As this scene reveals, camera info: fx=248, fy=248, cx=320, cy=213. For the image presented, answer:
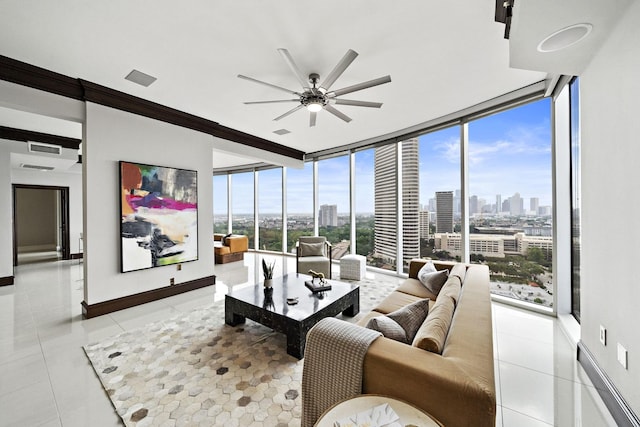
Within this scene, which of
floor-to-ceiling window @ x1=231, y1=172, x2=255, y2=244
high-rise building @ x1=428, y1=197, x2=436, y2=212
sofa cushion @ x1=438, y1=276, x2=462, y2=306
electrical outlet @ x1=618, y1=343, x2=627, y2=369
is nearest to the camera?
electrical outlet @ x1=618, y1=343, x2=627, y2=369

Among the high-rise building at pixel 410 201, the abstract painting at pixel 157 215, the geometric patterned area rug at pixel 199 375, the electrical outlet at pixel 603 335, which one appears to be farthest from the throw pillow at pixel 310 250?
the electrical outlet at pixel 603 335

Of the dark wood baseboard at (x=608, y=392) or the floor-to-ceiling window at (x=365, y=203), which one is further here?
the floor-to-ceiling window at (x=365, y=203)

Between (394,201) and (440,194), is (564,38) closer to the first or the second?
(440,194)

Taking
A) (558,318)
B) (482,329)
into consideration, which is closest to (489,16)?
(482,329)

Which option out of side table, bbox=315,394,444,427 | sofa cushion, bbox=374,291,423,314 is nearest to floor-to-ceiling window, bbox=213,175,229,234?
sofa cushion, bbox=374,291,423,314

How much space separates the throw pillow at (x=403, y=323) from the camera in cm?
149

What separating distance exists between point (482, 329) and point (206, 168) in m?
4.50

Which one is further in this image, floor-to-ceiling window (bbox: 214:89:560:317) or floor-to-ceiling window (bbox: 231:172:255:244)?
floor-to-ceiling window (bbox: 231:172:255:244)

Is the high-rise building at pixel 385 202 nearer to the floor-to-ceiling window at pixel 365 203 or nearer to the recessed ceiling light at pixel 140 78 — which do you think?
the floor-to-ceiling window at pixel 365 203

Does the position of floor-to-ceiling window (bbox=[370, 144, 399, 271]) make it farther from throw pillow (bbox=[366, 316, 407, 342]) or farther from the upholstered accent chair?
throw pillow (bbox=[366, 316, 407, 342])

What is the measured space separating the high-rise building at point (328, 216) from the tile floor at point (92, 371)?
353 centimetres

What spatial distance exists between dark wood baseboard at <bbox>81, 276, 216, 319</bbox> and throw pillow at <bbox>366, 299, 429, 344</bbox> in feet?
11.8

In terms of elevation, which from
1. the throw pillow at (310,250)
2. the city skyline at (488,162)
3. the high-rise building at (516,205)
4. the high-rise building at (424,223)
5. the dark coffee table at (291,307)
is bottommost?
the dark coffee table at (291,307)

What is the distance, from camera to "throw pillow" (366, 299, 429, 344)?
4.89ft
